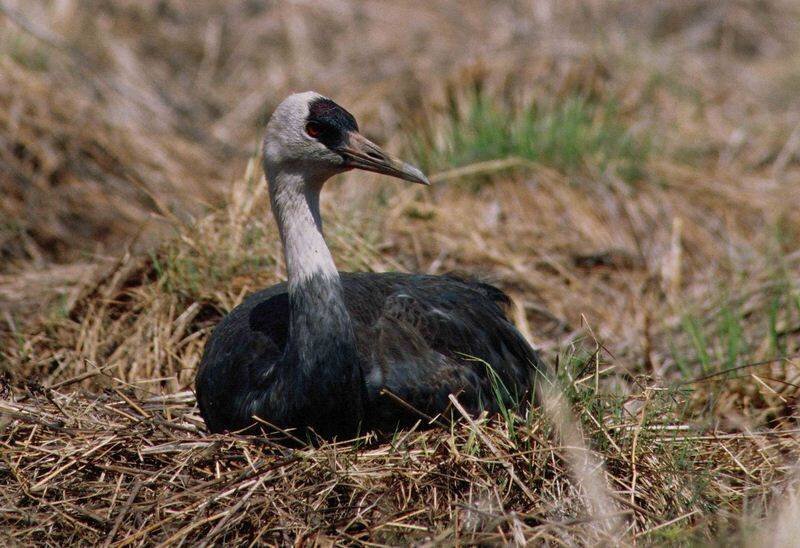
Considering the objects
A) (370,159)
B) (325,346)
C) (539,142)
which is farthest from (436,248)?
(325,346)

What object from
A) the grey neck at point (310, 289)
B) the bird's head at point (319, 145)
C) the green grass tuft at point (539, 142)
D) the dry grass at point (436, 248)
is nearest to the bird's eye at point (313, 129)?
the bird's head at point (319, 145)

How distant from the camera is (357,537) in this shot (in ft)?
11.5

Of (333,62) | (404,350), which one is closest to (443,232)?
(404,350)

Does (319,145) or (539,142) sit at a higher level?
(319,145)

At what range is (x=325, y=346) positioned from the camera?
3.89m

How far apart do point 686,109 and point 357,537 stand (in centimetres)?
589

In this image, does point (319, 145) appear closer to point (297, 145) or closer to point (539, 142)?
point (297, 145)

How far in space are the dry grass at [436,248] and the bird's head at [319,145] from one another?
1007 millimetres

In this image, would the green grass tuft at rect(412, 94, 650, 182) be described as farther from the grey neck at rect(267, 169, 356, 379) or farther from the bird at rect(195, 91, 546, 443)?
the grey neck at rect(267, 169, 356, 379)

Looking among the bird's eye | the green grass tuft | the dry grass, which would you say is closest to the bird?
the bird's eye

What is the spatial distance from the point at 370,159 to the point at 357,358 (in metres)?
0.74

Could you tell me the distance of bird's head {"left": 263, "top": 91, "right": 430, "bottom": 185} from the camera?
403 cm

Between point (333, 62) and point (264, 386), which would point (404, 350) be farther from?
point (333, 62)

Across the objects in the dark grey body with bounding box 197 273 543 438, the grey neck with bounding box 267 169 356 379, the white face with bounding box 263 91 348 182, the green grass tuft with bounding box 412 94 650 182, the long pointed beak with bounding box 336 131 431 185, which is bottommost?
the green grass tuft with bounding box 412 94 650 182
